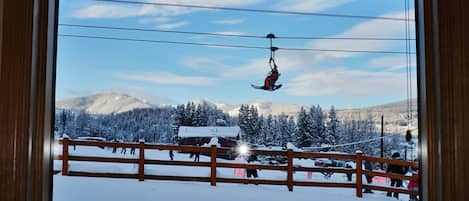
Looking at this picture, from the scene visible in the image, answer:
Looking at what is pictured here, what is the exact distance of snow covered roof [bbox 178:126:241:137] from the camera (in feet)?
5.63

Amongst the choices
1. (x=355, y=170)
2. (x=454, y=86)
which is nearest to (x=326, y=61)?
(x=355, y=170)

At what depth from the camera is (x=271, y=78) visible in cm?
195

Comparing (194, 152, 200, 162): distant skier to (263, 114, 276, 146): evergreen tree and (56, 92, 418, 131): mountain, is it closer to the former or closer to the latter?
(56, 92, 418, 131): mountain

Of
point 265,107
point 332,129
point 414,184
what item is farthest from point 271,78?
point 414,184

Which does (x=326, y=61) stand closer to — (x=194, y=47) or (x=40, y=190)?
(x=194, y=47)

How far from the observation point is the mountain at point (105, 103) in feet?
3.81

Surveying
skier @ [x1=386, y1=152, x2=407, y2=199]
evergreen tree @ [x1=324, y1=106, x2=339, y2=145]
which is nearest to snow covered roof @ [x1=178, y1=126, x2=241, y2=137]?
evergreen tree @ [x1=324, y1=106, x2=339, y2=145]

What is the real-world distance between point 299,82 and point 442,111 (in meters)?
1.17

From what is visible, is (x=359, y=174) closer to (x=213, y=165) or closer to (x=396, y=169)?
(x=396, y=169)

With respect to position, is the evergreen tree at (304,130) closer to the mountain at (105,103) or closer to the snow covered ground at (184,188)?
the snow covered ground at (184,188)

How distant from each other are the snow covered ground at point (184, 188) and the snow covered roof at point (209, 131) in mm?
109

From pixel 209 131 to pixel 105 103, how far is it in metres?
0.61

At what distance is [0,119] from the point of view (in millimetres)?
625

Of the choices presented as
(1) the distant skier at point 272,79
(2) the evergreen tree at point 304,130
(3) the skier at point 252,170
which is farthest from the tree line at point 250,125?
(1) the distant skier at point 272,79
